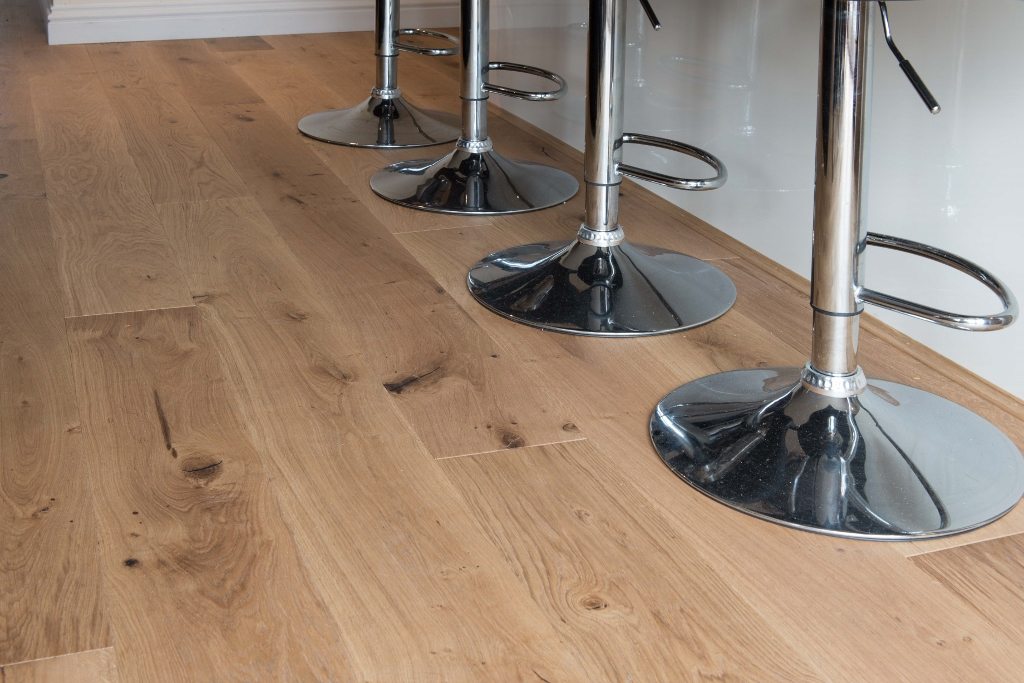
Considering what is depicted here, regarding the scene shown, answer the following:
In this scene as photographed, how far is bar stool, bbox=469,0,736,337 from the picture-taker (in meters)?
1.61

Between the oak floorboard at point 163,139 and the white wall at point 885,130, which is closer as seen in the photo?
the white wall at point 885,130

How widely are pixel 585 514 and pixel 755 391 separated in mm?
301

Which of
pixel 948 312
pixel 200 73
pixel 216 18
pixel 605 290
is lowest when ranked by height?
pixel 605 290

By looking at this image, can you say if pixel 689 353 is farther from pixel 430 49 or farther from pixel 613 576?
pixel 430 49

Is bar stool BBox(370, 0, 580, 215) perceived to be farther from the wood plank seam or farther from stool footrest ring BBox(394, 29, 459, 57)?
the wood plank seam

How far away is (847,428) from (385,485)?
0.49 metres

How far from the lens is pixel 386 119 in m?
2.69

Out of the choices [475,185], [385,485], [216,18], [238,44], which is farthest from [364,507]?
[216,18]

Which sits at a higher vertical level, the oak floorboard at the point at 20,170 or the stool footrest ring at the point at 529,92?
the stool footrest ring at the point at 529,92

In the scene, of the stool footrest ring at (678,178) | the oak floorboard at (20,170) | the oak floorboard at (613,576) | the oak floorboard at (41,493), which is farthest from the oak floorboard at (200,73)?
the oak floorboard at (613,576)

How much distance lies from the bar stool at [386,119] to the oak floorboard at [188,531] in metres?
1.16

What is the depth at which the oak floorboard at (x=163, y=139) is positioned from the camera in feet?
7.37

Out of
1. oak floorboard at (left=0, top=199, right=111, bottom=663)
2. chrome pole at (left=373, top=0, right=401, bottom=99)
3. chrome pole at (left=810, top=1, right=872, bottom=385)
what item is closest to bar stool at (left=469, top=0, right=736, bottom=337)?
chrome pole at (left=810, top=1, right=872, bottom=385)

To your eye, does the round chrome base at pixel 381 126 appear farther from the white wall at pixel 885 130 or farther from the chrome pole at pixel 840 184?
the chrome pole at pixel 840 184
